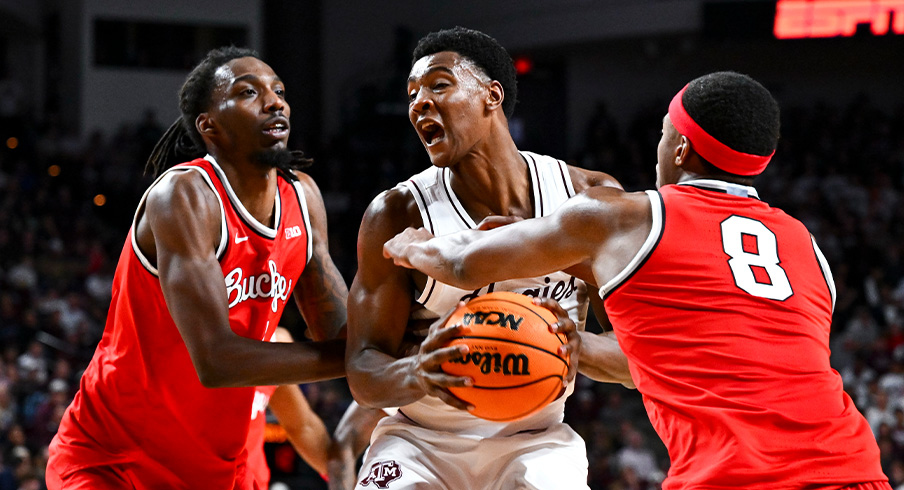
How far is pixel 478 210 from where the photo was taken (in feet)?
10.9

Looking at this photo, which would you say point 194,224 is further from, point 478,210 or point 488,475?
point 488,475

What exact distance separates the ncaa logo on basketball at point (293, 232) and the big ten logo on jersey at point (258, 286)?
0.15m

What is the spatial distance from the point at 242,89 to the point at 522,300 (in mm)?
1430

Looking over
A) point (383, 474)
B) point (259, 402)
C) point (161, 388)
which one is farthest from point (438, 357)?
point (259, 402)

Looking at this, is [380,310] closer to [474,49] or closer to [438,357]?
[438,357]

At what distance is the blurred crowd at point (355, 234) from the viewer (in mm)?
9961

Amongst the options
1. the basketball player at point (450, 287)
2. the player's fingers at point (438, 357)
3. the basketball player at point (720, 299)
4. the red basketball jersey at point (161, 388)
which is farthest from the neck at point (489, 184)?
the red basketball jersey at point (161, 388)

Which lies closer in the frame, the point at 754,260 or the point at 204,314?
the point at 754,260

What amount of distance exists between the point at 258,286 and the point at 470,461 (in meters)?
1.00

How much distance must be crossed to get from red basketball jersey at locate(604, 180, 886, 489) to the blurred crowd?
6614 mm

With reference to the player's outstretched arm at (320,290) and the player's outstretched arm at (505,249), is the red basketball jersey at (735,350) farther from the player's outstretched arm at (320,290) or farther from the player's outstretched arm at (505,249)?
the player's outstretched arm at (320,290)

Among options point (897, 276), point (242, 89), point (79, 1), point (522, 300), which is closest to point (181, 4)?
point (79, 1)

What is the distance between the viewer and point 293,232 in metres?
3.64

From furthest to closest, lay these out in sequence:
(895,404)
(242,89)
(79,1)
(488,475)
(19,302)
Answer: (79,1) < (19,302) < (895,404) < (242,89) < (488,475)
